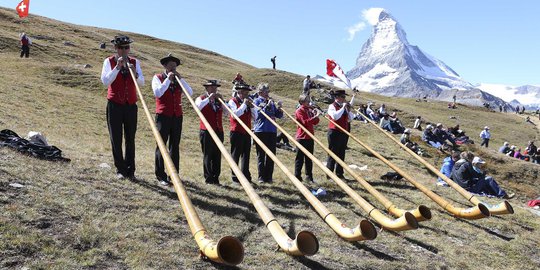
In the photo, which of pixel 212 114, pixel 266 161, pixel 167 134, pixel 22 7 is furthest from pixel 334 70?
pixel 22 7

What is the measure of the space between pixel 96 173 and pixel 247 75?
4730 centimetres

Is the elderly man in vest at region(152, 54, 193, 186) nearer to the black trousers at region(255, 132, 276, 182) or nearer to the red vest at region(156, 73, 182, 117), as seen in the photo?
the red vest at region(156, 73, 182, 117)

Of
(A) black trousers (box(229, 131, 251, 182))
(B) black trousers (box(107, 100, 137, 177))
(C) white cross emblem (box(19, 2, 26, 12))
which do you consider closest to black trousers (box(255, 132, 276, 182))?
(A) black trousers (box(229, 131, 251, 182))

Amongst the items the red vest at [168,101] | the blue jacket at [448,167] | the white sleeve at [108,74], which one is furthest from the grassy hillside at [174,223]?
the blue jacket at [448,167]

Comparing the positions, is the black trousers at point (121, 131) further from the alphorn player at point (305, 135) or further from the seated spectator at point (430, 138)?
the seated spectator at point (430, 138)

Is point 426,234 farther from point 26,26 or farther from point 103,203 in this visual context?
point 26,26

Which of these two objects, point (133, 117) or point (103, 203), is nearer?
point (103, 203)

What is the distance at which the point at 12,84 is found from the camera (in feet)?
71.7

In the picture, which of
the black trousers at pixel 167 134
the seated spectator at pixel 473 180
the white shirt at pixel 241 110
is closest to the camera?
the black trousers at pixel 167 134

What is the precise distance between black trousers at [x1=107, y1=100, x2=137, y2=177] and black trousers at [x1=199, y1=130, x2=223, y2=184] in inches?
71.2

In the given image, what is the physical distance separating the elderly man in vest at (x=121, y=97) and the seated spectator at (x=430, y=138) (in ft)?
70.4

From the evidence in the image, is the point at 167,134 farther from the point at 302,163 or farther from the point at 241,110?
the point at 302,163

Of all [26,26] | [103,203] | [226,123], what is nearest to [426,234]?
[103,203]

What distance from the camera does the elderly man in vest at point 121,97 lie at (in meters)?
7.80
